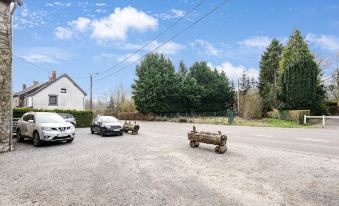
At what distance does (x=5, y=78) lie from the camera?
14133 millimetres

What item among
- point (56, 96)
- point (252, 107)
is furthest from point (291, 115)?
point (56, 96)

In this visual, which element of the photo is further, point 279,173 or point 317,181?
point 279,173

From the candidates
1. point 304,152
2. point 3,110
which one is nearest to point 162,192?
point 304,152

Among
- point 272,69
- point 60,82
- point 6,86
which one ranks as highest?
point 272,69

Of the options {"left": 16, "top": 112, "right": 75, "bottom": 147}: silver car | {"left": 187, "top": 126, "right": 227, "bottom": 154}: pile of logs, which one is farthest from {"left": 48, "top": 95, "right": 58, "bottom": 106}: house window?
{"left": 187, "top": 126, "right": 227, "bottom": 154}: pile of logs

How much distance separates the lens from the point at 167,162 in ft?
34.1

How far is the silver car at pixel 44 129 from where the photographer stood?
1566cm

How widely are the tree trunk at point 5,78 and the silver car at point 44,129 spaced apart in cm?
173

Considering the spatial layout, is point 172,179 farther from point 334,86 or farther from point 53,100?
point 334,86

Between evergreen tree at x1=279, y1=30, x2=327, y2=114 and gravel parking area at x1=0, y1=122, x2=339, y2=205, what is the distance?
91.1ft

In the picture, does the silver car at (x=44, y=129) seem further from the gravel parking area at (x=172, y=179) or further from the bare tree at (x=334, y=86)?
the bare tree at (x=334, y=86)

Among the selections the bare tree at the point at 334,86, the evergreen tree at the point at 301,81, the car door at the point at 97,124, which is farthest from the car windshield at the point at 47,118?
the bare tree at the point at 334,86

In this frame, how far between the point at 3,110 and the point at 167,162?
28.6 ft

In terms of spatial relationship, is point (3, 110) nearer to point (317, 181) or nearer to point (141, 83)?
point (317, 181)
